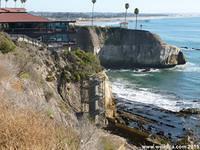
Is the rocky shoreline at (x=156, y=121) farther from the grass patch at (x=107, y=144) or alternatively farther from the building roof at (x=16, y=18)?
the grass patch at (x=107, y=144)

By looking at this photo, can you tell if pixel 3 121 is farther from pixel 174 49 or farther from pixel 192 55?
pixel 192 55

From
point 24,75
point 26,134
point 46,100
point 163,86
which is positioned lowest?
point 163,86

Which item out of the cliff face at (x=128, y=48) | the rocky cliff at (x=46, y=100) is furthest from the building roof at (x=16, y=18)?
the cliff face at (x=128, y=48)

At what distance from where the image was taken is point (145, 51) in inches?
3669

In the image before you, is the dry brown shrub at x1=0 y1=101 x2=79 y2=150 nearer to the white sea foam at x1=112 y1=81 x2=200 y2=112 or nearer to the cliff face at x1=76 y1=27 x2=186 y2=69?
the white sea foam at x1=112 y1=81 x2=200 y2=112

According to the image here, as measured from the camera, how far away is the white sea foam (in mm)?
57562

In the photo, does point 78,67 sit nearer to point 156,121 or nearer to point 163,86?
point 156,121

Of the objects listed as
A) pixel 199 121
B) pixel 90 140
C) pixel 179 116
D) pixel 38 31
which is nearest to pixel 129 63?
pixel 38 31

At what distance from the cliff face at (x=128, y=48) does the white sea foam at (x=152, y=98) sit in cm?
2201

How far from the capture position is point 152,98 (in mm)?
62031

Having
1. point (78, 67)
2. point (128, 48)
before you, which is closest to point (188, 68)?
point (128, 48)

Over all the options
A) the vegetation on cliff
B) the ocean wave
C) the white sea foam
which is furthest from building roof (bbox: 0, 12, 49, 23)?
the ocean wave

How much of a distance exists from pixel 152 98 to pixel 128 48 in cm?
3254

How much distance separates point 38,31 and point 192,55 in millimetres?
61479
